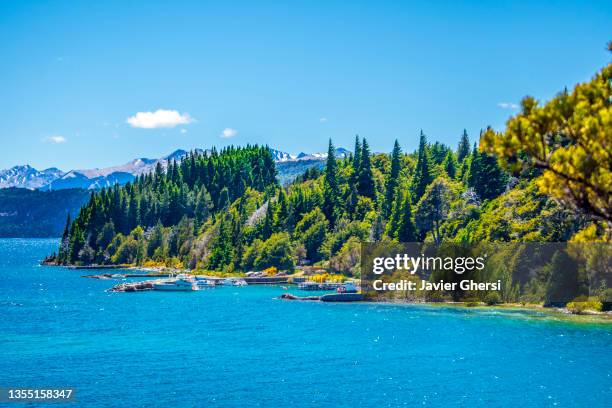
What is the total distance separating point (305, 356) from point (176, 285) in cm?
8706

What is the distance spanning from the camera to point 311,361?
2926 inches

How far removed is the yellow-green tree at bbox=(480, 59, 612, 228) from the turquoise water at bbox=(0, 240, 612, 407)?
142 feet

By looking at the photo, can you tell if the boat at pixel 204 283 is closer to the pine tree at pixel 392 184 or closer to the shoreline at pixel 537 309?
the pine tree at pixel 392 184

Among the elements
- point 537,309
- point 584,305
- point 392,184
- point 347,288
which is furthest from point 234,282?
point 584,305

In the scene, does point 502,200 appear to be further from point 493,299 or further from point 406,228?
point 493,299

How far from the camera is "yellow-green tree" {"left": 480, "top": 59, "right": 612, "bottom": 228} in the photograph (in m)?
16.0

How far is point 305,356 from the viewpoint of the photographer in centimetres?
7725

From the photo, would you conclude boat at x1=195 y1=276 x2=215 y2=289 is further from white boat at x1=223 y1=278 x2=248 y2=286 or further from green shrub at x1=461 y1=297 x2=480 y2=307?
green shrub at x1=461 y1=297 x2=480 y2=307

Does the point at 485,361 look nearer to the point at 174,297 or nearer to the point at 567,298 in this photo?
the point at 567,298

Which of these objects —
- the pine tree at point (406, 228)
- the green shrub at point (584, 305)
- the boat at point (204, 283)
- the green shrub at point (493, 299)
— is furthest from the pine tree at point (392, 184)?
the green shrub at point (584, 305)

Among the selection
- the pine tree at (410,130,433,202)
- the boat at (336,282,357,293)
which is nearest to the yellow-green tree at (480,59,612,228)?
the boat at (336,282,357,293)

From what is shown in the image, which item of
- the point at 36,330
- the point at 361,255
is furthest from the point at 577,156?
the point at 361,255

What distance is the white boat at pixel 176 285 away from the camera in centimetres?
15775

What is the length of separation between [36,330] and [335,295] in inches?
2175
